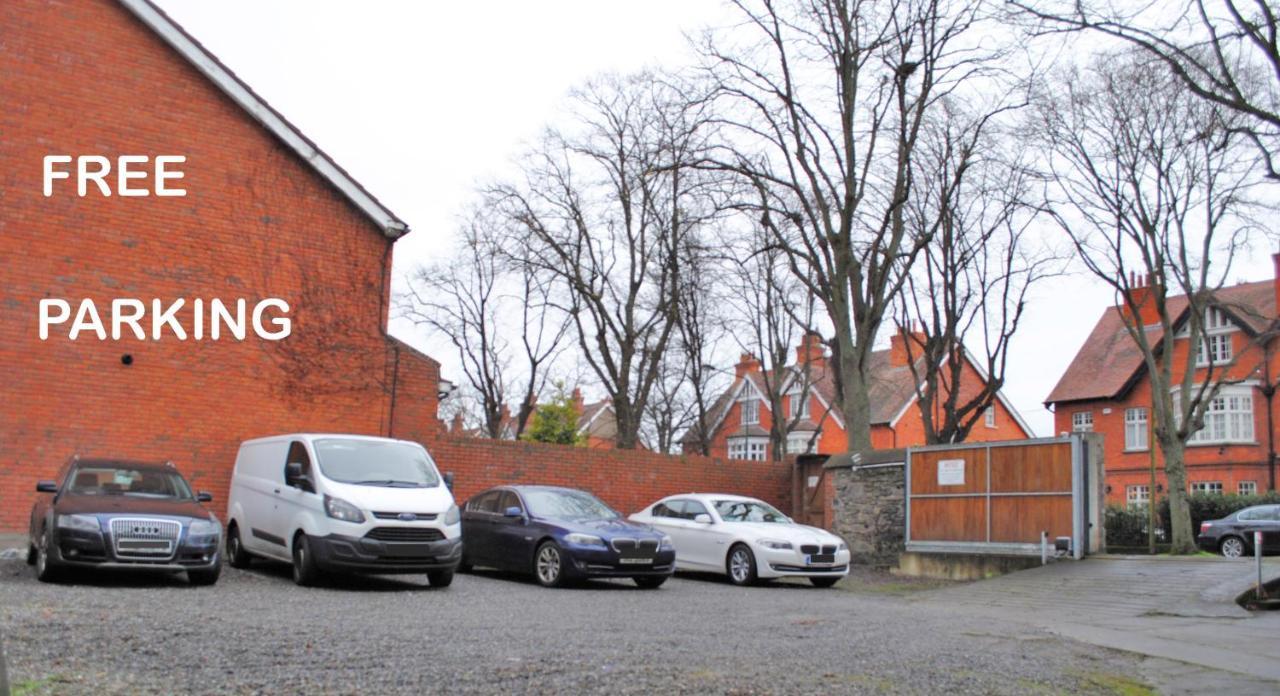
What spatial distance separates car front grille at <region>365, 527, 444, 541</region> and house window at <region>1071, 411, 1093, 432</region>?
142 ft

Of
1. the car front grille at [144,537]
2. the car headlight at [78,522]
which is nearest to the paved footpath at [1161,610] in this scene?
the car front grille at [144,537]

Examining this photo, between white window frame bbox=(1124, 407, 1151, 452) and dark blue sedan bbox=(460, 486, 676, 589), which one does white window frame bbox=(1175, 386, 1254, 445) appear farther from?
dark blue sedan bbox=(460, 486, 676, 589)

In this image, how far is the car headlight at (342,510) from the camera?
14.0 metres

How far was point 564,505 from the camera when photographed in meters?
17.4

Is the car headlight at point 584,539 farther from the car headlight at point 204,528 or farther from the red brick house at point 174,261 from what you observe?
the red brick house at point 174,261

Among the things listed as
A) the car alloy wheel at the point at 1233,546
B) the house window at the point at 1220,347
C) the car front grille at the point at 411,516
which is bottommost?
the car alloy wheel at the point at 1233,546

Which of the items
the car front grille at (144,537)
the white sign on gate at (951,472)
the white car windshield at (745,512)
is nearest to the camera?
the car front grille at (144,537)

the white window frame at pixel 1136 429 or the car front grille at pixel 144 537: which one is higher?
the white window frame at pixel 1136 429

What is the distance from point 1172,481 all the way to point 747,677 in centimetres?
2415

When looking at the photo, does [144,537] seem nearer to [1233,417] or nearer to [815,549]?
[815,549]

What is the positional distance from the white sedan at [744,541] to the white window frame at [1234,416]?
32.1m

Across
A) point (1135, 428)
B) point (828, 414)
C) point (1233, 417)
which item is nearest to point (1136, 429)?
point (1135, 428)

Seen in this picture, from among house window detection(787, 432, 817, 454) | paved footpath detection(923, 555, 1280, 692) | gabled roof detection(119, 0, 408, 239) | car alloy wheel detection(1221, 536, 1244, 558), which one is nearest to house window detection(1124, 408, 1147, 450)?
house window detection(787, 432, 817, 454)

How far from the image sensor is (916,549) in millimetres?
22969
